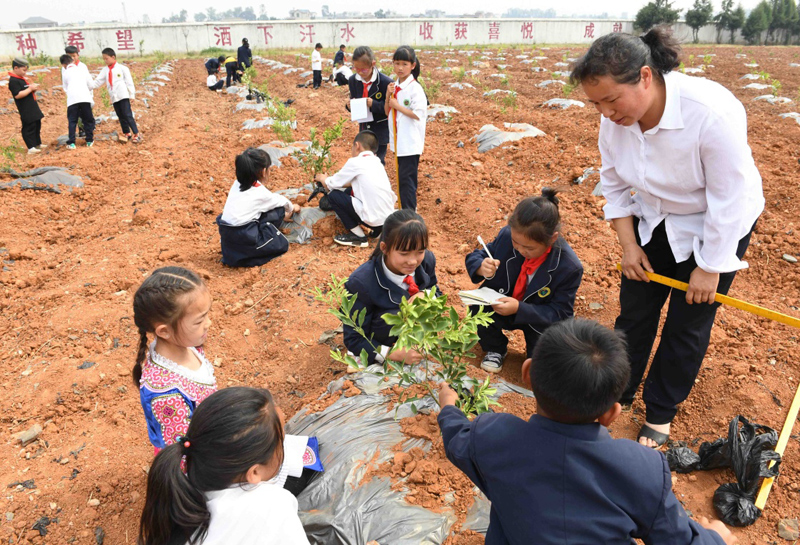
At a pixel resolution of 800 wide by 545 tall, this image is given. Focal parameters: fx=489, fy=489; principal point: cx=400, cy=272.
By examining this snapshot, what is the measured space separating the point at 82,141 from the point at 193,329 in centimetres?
816

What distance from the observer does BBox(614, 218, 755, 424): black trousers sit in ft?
6.99

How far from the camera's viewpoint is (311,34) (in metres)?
33.0

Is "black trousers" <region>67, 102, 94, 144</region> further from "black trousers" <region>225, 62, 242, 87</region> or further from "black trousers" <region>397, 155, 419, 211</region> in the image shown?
"black trousers" <region>225, 62, 242, 87</region>

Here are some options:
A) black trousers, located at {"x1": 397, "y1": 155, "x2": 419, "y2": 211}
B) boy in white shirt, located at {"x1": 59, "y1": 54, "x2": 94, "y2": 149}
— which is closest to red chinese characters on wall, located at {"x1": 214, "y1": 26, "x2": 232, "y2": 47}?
boy in white shirt, located at {"x1": 59, "y1": 54, "x2": 94, "y2": 149}

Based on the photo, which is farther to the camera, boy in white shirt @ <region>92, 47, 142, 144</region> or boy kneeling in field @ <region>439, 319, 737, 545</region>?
boy in white shirt @ <region>92, 47, 142, 144</region>

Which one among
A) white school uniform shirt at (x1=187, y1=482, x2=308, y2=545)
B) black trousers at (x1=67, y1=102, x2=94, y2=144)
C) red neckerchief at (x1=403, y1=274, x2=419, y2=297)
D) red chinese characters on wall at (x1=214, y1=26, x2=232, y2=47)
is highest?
red chinese characters on wall at (x1=214, y1=26, x2=232, y2=47)

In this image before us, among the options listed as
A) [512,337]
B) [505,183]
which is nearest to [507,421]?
[512,337]

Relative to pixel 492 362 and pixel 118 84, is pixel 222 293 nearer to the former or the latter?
pixel 492 362

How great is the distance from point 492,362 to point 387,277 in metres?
0.84

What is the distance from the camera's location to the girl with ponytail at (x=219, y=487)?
1.44 metres

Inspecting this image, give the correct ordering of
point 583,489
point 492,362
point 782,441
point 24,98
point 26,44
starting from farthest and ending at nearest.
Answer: point 26,44 < point 24,98 < point 492,362 < point 782,441 < point 583,489

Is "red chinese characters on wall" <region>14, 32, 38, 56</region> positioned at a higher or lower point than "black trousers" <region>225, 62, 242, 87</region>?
higher

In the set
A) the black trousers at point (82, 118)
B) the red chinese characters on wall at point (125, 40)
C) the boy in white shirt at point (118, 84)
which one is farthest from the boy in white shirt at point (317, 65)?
the red chinese characters on wall at point (125, 40)

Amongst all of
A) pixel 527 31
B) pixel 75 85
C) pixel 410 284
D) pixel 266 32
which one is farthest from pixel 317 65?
pixel 527 31
